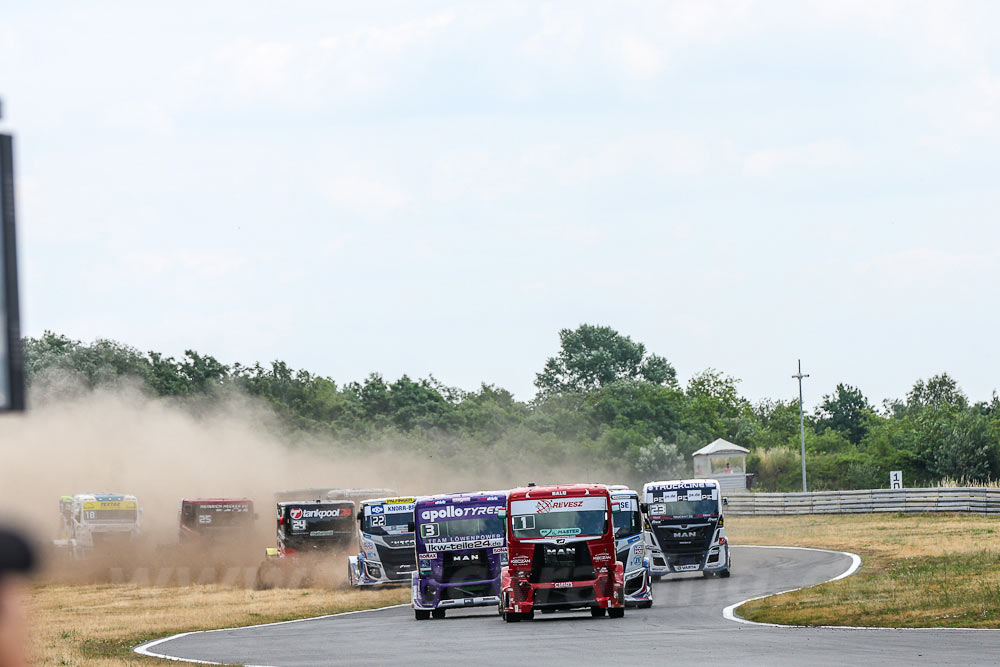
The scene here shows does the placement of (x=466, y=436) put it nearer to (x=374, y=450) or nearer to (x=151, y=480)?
(x=374, y=450)

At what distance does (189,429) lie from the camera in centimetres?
8662

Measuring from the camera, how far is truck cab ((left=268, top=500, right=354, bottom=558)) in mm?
43000

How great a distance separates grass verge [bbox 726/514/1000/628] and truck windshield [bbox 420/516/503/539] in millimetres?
5482

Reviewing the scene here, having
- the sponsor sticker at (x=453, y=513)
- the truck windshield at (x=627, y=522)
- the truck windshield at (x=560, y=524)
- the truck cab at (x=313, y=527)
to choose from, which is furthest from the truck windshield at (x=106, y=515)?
the truck windshield at (x=560, y=524)

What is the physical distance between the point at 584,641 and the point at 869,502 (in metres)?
43.7

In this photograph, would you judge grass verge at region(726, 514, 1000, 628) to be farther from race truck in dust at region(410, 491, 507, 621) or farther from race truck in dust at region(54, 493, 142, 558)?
race truck in dust at region(54, 493, 142, 558)

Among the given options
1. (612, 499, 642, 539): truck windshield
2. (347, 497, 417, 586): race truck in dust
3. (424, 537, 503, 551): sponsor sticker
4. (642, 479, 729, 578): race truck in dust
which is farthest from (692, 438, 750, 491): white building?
(424, 537, 503, 551): sponsor sticker

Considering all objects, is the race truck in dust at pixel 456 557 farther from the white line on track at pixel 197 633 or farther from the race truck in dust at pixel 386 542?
the race truck in dust at pixel 386 542

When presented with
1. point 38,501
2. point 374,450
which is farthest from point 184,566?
point 374,450

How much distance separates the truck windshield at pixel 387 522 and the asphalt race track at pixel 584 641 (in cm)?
440

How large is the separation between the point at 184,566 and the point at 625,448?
5500cm

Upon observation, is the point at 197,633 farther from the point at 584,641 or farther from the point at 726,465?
the point at 726,465

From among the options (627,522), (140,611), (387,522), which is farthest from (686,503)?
(140,611)

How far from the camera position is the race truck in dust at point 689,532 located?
36.8 m
